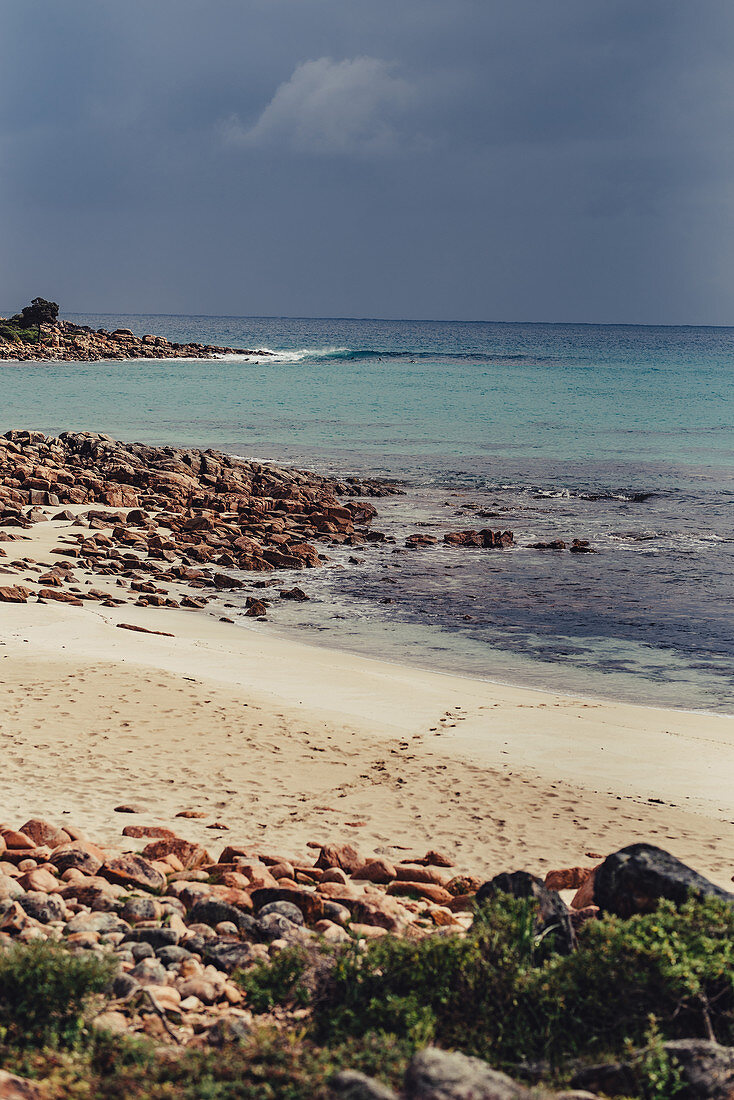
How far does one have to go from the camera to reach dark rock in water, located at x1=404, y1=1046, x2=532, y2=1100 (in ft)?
10.1

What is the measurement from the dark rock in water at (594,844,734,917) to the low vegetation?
160mm

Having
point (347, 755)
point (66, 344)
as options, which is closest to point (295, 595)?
point (347, 755)

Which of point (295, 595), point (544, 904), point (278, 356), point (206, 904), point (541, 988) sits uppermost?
point (278, 356)

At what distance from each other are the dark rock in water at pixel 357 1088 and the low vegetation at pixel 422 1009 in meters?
0.06

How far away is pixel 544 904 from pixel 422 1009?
832 mm

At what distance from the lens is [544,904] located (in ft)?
14.6

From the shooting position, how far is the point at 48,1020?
3.78 metres

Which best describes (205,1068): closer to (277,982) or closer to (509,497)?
(277,982)

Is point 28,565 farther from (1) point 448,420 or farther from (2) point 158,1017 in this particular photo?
(1) point 448,420

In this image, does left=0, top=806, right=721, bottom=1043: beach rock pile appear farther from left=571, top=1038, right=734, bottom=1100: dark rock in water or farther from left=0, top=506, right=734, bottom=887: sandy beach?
left=571, top=1038, right=734, bottom=1100: dark rock in water

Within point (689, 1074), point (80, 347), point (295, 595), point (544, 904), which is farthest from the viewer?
point (80, 347)

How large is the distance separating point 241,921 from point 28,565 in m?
11.2

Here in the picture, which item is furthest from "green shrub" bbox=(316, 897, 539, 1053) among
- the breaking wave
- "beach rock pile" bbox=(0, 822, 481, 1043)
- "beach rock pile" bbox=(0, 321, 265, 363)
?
the breaking wave

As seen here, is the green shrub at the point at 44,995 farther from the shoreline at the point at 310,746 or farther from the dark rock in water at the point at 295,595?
A: the dark rock in water at the point at 295,595
